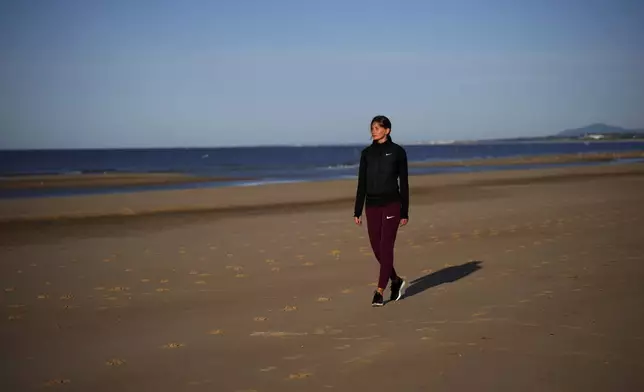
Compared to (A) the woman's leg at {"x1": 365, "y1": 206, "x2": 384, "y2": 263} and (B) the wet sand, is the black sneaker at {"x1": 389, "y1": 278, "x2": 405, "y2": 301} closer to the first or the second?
(A) the woman's leg at {"x1": 365, "y1": 206, "x2": 384, "y2": 263}

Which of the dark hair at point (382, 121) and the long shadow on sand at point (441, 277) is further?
the long shadow on sand at point (441, 277)

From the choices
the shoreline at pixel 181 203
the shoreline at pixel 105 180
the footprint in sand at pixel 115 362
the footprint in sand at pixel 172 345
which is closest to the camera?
the footprint in sand at pixel 115 362

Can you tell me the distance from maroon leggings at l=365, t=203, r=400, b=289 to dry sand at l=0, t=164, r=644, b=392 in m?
0.38

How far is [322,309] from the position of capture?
6586 mm

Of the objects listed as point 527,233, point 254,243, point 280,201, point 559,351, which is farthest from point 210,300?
point 280,201

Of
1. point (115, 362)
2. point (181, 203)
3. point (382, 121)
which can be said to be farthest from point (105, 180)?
point (115, 362)

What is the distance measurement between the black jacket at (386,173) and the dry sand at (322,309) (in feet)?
3.65

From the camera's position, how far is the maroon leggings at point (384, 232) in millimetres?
6547

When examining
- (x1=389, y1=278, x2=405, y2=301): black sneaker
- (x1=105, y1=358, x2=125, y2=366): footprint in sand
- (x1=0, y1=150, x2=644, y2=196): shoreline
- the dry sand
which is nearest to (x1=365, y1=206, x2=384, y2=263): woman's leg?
(x1=389, y1=278, x2=405, y2=301): black sneaker

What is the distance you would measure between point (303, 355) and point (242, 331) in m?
0.96

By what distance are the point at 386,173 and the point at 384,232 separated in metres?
0.60

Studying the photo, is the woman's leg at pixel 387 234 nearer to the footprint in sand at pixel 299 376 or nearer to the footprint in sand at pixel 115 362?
the footprint in sand at pixel 299 376

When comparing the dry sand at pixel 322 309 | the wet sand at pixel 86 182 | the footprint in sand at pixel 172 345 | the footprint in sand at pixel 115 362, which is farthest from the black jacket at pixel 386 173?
the wet sand at pixel 86 182

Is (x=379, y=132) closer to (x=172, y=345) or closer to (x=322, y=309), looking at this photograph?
(x=322, y=309)
